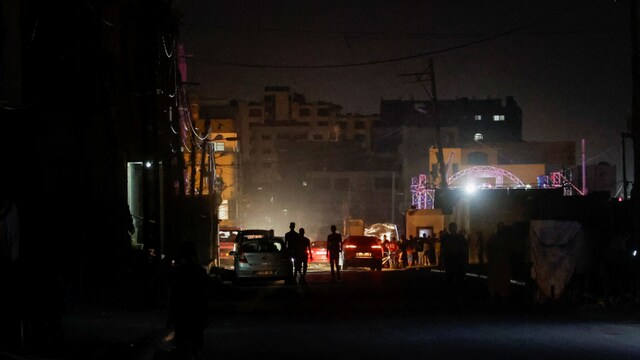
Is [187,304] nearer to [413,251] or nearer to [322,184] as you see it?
[413,251]

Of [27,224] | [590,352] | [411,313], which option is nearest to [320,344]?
[590,352]

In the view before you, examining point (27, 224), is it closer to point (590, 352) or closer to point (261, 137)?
point (590, 352)

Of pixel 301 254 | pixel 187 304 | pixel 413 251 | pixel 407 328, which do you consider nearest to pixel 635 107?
pixel 301 254

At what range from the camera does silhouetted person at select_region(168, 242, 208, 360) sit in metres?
13.1

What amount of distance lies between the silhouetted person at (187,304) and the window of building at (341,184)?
95813mm

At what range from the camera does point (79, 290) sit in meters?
25.9

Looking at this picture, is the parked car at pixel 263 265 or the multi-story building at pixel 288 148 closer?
the parked car at pixel 263 265

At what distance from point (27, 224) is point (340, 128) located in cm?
11985

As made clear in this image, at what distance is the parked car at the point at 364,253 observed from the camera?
1983 inches

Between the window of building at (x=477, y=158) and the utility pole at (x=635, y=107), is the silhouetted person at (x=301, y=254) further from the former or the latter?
the window of building at (x=477, y=158)

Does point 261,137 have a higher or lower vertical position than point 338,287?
higher

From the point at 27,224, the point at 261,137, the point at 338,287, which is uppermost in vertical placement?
the point at 261,137

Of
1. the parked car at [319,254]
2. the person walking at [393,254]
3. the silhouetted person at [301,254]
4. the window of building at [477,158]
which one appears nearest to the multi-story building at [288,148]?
the window of building at [477,158]

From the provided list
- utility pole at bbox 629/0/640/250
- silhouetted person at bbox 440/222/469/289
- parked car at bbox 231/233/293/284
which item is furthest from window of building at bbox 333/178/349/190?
silhouetted person at bbox 440/222/469/289
